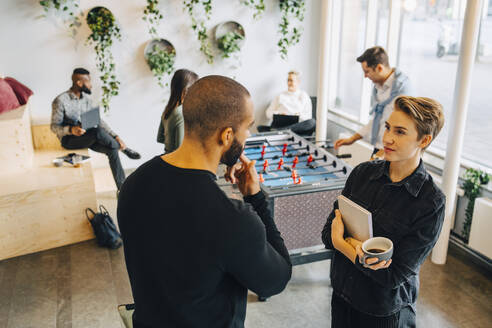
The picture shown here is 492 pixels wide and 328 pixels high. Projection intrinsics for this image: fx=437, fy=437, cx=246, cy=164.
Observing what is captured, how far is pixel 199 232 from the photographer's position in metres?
1.27

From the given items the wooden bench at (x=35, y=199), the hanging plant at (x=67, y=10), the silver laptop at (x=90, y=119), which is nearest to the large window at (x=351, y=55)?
the silver laptop at (x=90, y=119)

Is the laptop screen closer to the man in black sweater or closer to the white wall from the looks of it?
the white wall

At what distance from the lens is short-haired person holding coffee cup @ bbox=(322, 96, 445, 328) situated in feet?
5.87

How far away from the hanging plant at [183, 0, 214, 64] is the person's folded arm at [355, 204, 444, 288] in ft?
16.1

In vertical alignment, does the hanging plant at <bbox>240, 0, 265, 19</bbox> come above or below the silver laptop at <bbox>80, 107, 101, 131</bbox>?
above

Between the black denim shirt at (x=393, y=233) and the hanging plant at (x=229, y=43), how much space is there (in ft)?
14.7

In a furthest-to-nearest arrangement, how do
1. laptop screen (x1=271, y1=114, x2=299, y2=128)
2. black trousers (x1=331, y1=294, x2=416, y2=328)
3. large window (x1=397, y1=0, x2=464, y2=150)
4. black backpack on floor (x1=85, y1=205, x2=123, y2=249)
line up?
1. laptop screen (x1=271, y1=114, x2=299, y2=128)
2. large window (x1=397, y1=0, x2=464, y2=150)
3. black backpack on floor (x1=85, y1=205, x2=123, y2=249)
4. black trousers (x1=331, y1=294, x2=416, y2=328)

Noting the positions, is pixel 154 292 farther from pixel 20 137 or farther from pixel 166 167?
pixel 20 137

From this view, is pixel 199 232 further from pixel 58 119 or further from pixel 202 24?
pixel 202 24

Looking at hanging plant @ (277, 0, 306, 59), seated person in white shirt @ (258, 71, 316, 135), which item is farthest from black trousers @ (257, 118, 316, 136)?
hanging plant @ (277, 0, 306, 59)

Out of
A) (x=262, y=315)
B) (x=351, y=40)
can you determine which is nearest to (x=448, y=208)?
(x=262, y=315)

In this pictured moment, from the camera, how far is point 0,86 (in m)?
4.88

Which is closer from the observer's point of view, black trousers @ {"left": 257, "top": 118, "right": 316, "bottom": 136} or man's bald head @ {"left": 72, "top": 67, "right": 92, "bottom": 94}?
man's bald head @ {"left": 72, "top": 67, "right": 92, "bottom": 94}

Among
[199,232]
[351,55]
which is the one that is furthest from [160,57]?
[199,232]
